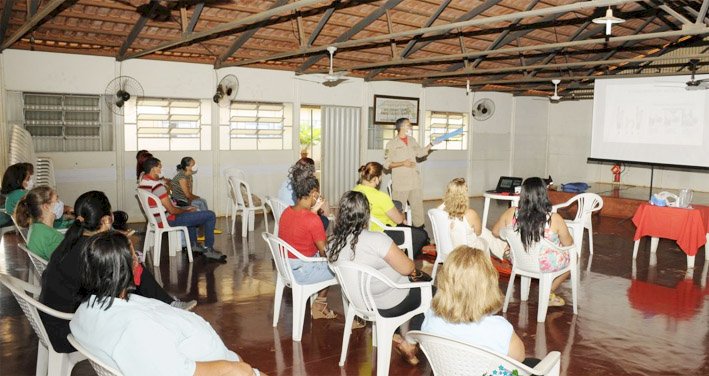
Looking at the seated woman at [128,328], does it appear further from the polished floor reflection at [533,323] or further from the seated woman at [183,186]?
the seated woman at [183,186]

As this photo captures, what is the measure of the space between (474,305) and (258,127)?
8.27 meters

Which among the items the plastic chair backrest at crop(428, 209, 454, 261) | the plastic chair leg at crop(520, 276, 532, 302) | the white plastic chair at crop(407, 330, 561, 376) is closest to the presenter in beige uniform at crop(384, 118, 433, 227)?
the plastic chair backrest at crop(428, 209, 454, 261)

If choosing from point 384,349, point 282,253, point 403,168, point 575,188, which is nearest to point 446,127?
point 575,188

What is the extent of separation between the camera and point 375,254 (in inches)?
140

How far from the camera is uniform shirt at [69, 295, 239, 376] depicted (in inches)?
77.6

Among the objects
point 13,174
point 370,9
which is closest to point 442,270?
point 13,174

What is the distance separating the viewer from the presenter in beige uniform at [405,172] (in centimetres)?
768

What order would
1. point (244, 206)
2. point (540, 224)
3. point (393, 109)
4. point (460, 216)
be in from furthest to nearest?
point (393, 109) < point (244, 206) < point (460, 216) < point (540, 224)

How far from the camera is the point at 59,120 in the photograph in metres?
8.29

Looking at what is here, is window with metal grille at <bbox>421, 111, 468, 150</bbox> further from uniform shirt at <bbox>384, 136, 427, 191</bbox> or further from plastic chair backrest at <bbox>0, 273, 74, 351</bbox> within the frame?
plastic chair backrest at <bbox>0, 273, 74, 351</bbox>

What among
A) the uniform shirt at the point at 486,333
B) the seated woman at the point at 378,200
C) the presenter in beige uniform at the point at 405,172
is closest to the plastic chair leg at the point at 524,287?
the seated woman at the point at 378,200

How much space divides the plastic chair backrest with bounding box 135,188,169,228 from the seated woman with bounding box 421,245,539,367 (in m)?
4.40

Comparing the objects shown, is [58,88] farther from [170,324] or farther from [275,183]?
[170,324]

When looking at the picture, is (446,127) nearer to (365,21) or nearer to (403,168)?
(365,21)
